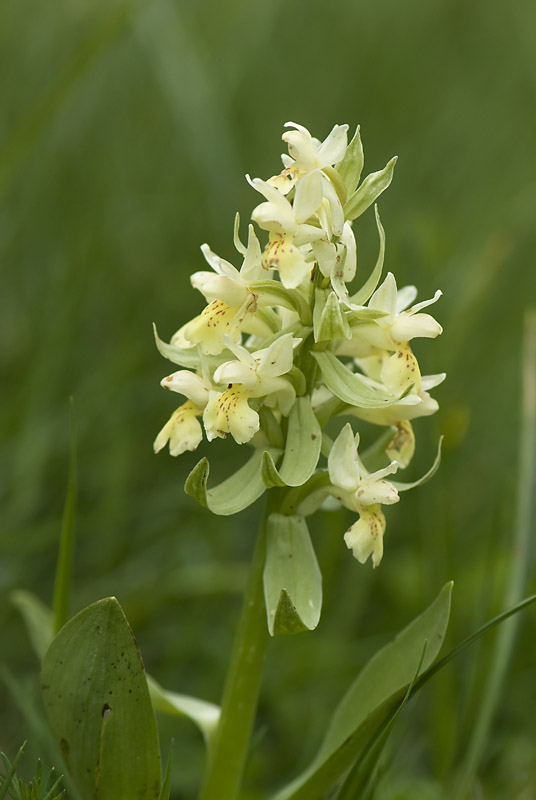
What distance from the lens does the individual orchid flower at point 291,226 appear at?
5.18ft

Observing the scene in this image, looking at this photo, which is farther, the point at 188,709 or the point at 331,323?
the point at 188,709

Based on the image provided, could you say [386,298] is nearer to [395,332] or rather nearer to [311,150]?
[395,332]

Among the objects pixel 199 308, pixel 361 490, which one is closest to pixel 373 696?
pixel 361 490

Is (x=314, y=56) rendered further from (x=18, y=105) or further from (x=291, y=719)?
(x=291, y=719)

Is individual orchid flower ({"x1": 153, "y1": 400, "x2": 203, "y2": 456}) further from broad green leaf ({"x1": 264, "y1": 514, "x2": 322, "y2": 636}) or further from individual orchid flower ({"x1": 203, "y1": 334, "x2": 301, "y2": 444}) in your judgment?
broad green leaf ({"x1": 264, "y1": 514, "x2": 322, "y2": 636})

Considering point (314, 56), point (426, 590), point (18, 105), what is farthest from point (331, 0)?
point (426, 590)

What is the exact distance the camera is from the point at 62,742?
1.67 meters

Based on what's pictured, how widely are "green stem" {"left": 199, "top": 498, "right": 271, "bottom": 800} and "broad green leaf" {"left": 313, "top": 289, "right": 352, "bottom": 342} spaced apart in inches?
15.1

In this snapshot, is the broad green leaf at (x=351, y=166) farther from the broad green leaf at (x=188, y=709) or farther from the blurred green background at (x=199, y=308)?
the broad green leaf at (x=188, y=709)

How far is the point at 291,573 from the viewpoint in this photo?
1688 mm

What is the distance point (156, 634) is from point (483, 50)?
251 inches

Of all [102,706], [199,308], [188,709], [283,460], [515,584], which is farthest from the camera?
[199,308]

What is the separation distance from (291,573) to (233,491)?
20cm

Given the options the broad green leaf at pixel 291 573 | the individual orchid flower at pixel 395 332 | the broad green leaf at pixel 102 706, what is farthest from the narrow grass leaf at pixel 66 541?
the individual orchid flower at pixel 395 332
